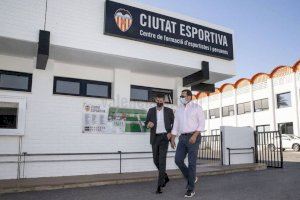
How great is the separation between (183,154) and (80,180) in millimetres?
2682

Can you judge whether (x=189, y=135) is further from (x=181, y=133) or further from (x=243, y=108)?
(x=243, y=108)

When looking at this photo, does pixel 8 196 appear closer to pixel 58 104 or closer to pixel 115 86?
pixel 58 104

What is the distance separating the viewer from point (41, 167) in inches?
295

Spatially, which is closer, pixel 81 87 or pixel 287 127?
pixel 81 87

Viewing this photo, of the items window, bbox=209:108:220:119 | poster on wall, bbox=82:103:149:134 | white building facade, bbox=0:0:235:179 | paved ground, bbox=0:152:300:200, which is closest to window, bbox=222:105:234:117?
window, bbox=209:108:220:119

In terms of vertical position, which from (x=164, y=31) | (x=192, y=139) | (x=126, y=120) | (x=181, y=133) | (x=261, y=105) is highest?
(x=164, y=31)

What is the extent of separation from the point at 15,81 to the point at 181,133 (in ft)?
16.2

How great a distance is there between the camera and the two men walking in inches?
208

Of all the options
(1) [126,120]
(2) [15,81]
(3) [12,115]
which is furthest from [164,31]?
(3) [12,115]

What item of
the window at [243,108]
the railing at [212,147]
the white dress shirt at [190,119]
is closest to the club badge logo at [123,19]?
the white dress shirt at [190,119]

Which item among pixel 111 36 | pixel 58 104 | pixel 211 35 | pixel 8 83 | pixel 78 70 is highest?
pixel 211 35

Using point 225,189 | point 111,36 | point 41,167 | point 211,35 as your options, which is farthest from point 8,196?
point 211,35

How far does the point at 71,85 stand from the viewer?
8.59m

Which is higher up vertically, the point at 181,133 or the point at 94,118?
the point at 94,118
